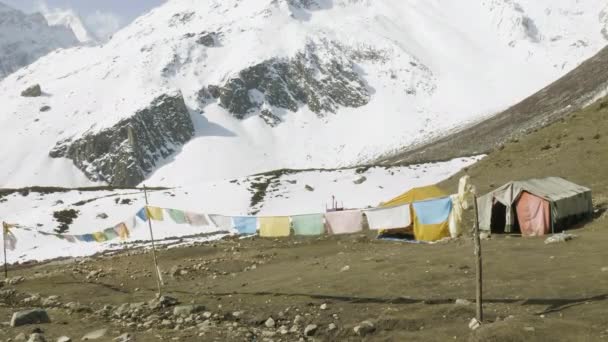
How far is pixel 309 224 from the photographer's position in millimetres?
28047

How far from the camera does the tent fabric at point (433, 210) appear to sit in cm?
2514

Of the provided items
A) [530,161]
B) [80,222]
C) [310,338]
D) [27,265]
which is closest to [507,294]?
[310,338]

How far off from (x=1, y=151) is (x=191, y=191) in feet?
449

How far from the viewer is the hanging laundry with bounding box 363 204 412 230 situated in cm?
2612

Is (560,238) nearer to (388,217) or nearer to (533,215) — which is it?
(533,215)

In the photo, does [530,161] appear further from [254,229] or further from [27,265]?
[27,265]

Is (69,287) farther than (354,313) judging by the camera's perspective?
Yes

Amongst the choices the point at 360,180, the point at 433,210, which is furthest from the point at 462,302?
the point at 360,180

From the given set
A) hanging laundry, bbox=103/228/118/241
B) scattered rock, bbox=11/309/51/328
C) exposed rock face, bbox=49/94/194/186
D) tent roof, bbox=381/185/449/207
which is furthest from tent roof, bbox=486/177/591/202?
exposed rock face, bbox=49/94/194/186

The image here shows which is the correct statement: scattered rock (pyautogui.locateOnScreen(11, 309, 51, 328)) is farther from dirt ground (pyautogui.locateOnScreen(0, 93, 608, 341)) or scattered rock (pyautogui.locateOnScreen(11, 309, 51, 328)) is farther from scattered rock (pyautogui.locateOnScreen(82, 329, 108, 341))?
scattered rock (pyautogui.locateOnScreen(82, 329, 108, 341))

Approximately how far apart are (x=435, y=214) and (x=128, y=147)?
546ft

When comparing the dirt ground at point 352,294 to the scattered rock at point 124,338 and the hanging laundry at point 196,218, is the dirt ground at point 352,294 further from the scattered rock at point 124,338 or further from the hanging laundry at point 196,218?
the hanging laundry at point 196,218

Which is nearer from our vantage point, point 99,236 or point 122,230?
point 122,230

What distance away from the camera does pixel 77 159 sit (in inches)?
6993
